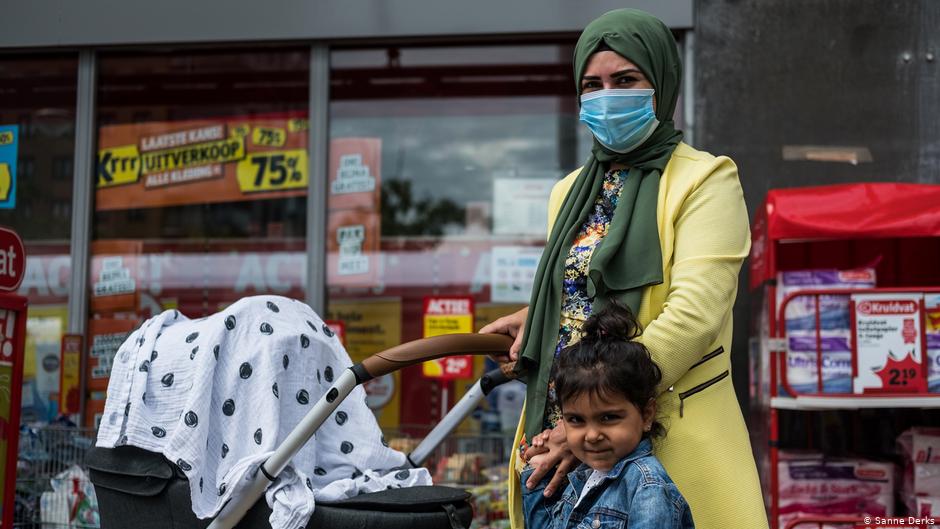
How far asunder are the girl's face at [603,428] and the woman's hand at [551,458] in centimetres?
8

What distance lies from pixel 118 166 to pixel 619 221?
16.1ft

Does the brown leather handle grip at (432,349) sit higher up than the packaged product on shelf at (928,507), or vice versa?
the brown leather handle grip at (432,349)

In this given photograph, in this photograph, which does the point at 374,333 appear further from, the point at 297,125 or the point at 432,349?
the point at 432,349

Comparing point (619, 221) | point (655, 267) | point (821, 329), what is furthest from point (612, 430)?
point (821, 329)

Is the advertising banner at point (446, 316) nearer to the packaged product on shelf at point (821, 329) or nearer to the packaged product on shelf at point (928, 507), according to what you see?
the packaged product on shelf at point (821, 329)

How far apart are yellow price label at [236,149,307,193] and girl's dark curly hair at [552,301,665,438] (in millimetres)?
4315

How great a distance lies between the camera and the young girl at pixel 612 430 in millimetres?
2381

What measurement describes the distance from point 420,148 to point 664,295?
4185mm

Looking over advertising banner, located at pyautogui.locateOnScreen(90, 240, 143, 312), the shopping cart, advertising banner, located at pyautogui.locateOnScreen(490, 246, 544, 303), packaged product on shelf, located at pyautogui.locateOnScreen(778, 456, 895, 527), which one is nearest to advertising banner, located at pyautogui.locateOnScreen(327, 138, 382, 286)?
advertising banner, located at pyautogui.locateOnScreen(490, 246, 544, 303)

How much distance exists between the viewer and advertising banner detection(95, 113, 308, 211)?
22.0 ft

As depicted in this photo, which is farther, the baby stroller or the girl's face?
the baby stroller

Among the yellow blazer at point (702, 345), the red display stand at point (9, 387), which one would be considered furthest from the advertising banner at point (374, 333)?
the yellow blazer at point (702, 345)

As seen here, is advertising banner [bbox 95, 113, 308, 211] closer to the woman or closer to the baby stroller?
the baby stroller

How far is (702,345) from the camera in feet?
8.25
